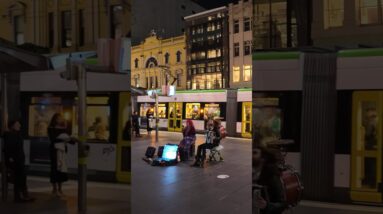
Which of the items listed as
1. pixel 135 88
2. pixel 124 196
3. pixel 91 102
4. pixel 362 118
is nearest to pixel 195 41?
pixel 135 88

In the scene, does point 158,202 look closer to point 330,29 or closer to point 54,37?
point 54,37

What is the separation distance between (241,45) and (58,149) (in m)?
0.50

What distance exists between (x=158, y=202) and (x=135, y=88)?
35 centimetres

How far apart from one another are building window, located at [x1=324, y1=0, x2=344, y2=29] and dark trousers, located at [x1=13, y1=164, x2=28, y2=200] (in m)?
0.79

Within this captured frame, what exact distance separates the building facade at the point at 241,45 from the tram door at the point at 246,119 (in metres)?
0.05

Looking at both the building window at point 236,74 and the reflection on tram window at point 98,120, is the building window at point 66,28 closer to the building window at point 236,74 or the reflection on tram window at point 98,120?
the reflection on tram window at point 98,120

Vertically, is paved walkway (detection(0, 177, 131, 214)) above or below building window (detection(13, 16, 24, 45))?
below

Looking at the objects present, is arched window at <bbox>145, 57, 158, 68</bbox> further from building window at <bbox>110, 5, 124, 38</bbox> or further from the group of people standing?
the group of people standing

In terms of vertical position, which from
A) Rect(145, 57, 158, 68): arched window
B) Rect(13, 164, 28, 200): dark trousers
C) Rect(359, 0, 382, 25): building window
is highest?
Rect(359, 0, 382, 25): building window

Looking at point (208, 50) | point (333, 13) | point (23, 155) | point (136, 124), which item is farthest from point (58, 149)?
point (333, 13)

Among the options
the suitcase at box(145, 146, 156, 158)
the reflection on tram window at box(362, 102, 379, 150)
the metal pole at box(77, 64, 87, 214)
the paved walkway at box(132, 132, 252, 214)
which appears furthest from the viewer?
the reflection on tram window at box(362, 102, 379, 150)

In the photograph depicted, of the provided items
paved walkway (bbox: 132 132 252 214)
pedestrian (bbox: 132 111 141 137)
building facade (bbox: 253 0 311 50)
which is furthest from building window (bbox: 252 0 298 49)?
pedestrian (bbox: 132 111 141 137)

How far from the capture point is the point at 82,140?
0.87 metres

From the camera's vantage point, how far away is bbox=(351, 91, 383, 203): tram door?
1137 millimetres
